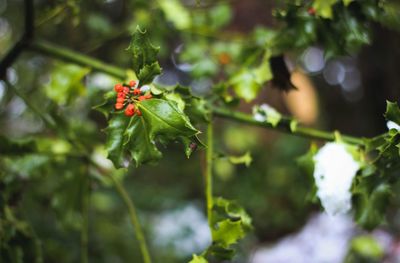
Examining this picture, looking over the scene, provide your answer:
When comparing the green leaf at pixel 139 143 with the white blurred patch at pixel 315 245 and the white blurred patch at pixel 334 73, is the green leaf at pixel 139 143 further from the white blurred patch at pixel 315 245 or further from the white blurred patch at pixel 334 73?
the white blurred patch at pixel 334 73

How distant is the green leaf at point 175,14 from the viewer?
155 cm

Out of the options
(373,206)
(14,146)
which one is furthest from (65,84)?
(373,206)

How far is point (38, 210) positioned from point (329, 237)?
1.88 m

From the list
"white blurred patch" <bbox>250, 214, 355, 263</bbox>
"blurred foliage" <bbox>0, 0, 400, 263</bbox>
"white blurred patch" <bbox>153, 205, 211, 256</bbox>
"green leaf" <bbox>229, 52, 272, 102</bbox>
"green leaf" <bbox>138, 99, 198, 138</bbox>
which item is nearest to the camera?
"green leaf" <bbox>138, 99, 198, 138</bbox>

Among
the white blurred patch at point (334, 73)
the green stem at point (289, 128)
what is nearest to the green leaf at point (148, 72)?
the green stem at point (289, 128)

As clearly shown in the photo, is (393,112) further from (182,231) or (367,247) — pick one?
(182,231)

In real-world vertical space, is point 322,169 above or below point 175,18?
below

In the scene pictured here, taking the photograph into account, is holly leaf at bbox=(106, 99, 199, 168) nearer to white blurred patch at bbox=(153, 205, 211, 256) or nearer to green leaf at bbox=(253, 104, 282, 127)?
green leaf at bbox=(253, 104, 282, 127)

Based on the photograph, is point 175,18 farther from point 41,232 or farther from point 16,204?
point 41,232

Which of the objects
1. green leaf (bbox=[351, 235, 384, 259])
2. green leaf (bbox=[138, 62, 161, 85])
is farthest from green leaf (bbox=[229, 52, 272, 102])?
green leaf (bbox=[351, 235, 384, 259])

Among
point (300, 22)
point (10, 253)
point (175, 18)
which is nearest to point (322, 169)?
point (300, 22)

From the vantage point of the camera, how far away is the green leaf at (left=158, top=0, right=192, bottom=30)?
1.55 metres

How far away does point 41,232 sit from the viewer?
1952 mm

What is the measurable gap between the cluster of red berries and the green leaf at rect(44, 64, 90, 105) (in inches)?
19.2
